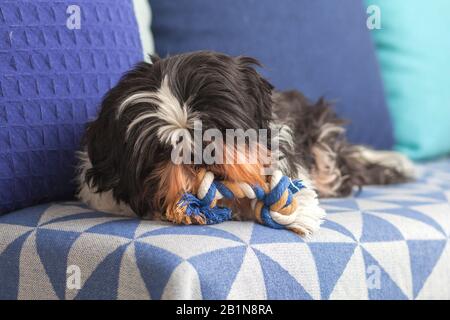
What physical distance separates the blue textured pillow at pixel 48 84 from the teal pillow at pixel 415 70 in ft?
4.77

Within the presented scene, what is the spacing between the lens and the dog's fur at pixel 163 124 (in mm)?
1588

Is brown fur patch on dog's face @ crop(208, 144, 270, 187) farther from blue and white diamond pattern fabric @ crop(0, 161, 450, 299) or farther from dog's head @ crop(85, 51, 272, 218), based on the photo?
blue and white diamond pattern fabric @ crop(0, 161, 450, 299)

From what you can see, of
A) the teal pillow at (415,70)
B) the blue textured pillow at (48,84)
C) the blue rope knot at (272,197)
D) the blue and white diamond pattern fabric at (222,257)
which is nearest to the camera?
the blue and white diamond pattern fabric at (222,257)

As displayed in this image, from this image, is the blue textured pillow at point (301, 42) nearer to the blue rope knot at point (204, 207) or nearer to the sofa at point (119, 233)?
the sofa at point (119, 233)

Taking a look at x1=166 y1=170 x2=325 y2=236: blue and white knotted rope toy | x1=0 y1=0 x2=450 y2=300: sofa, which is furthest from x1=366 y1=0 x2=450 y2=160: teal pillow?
x1=166 y1=170 x2=325 y2=236: blue and white knotted rope toy

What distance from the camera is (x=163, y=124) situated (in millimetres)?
1583

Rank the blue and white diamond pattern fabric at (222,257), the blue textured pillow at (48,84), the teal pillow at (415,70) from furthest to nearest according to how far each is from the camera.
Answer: the teal pillow at (415,70) < the blue textured pillow at (48,84) < the blue and white diamond pattern fabric at (222,257)

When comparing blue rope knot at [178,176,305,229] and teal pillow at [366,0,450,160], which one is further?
teal pillow at [366,0,450,160]

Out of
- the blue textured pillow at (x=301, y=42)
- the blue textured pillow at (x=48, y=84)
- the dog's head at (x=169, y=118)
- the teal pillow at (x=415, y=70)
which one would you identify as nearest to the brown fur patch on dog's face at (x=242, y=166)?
the dog's head at (x=169, y=118)

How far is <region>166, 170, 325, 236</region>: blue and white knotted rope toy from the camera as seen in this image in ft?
5.30

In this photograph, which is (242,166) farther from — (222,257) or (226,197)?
(222,257)

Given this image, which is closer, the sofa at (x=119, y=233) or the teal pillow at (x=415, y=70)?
the sofa at (x=119, y=233)

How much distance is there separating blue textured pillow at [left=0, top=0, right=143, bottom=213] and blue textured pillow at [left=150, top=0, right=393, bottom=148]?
51 cm
